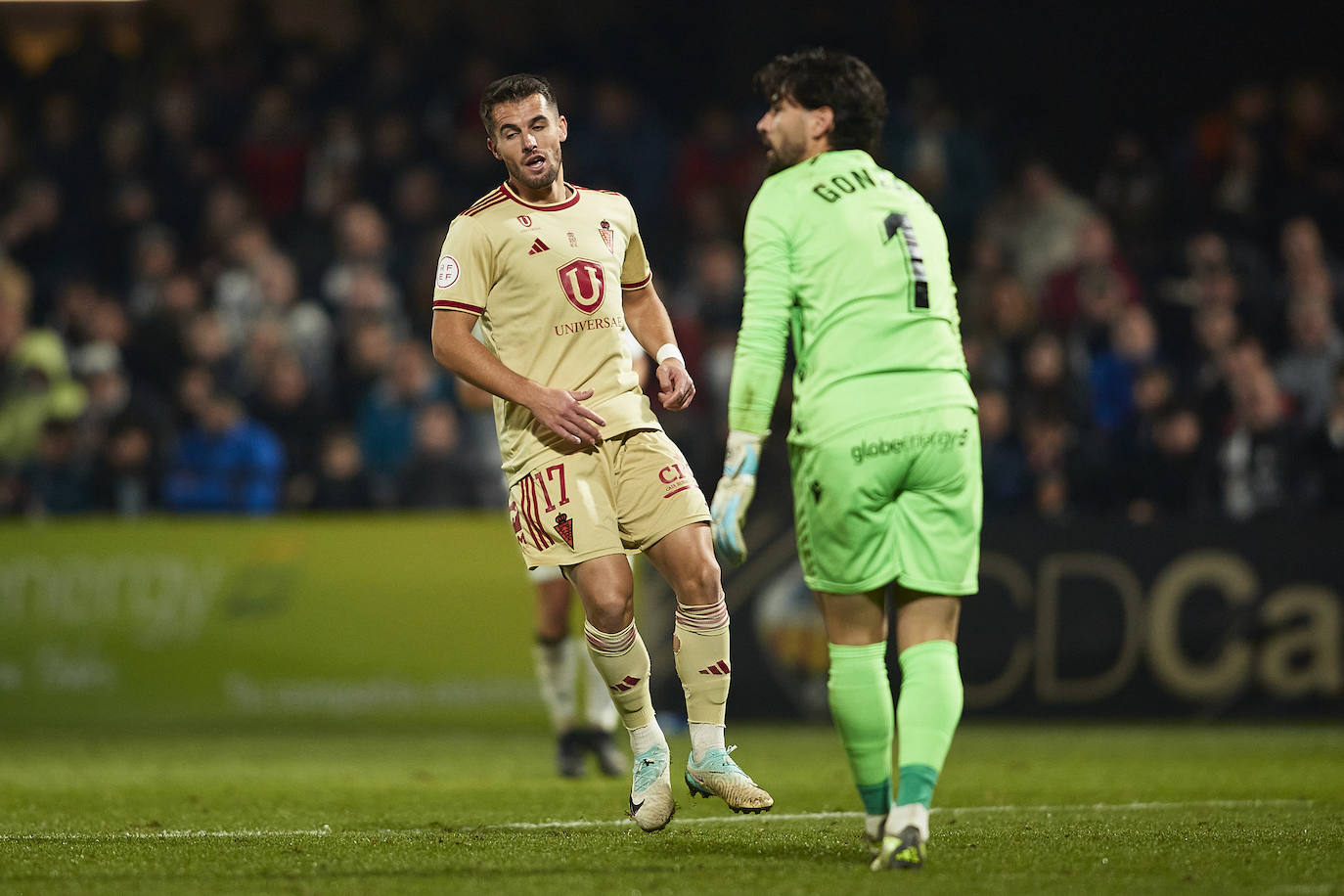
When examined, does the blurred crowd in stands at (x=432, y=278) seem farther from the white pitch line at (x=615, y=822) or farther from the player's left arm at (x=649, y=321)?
the white pitch line at (x=615, y=822)

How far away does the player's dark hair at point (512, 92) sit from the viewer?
19.7 ft

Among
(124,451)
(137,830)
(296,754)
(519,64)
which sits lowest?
(296,754)

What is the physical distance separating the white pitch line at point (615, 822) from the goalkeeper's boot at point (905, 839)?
168 centimetres

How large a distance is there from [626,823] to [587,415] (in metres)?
1.61

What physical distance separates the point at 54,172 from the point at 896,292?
1362cm

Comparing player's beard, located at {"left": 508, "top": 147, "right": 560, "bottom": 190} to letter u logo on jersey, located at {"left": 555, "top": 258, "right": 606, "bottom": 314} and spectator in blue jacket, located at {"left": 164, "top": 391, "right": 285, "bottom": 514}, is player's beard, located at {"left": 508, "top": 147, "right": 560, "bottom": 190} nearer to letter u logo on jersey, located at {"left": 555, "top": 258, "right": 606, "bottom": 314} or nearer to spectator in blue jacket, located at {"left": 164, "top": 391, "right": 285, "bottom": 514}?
letter u logo on jersey, located at {"left": 555, "top": 258, "right": 606, "bottom": 314}

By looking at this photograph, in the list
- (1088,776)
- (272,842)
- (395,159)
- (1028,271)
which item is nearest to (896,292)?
(272,842)

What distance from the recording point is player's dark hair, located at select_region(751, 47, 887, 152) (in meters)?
5.18

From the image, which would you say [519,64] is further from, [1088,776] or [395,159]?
[1088,776]

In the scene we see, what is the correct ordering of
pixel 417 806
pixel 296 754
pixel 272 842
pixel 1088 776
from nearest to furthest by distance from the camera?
pixel 272 842, pixel 417 806, pixel 1088 776, pixel 296 754

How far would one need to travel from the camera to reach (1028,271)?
14797mm

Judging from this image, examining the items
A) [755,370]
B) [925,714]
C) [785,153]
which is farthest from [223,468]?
[925,714]

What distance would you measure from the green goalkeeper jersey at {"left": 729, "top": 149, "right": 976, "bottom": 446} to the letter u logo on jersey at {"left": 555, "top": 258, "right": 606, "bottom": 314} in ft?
3.35

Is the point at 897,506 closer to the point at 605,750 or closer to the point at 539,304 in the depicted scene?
the point at 539,304
